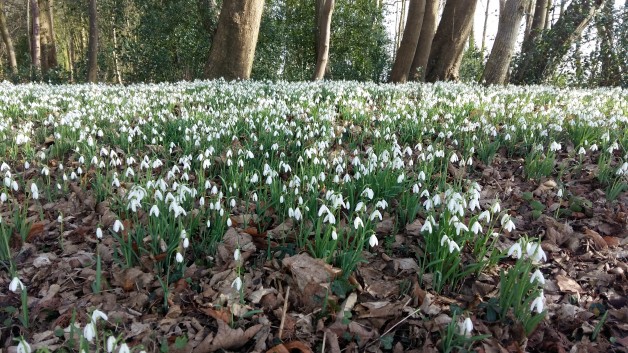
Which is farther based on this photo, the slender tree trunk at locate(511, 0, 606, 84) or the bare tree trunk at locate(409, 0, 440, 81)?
the bare tree trunk at locate(409, 0, 440, 81)

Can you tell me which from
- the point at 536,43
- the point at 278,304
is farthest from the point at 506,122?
the point at 536,43

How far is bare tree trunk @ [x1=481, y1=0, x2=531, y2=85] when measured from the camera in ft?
30.9

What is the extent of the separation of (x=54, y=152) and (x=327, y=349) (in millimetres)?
3628

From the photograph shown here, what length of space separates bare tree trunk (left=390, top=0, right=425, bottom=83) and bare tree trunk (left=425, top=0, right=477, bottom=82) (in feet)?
1.91

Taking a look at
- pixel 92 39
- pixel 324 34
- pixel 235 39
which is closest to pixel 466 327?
pixel 235 39

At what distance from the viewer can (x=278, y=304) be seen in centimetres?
220

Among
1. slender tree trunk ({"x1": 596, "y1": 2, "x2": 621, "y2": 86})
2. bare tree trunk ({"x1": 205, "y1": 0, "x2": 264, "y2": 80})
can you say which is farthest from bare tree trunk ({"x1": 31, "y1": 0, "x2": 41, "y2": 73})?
slender tree trunk ({"x1": 596, "y1": 2, "x2": 621, "y2": 86})

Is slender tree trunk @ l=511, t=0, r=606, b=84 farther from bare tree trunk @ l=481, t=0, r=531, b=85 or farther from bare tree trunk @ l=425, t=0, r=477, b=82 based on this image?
bare tree trunk @ l=481, t=0, r=531, b=85

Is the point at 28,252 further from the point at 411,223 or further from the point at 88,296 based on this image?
the point at 411,223

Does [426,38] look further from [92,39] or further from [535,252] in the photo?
[535,252]

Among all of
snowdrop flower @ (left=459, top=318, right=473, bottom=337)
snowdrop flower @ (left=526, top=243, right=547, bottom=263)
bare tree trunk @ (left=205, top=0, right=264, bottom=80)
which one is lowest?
snowdrop flower @ (left=459, top=318, right=473, bottom=337)

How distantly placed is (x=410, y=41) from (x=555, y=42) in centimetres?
400

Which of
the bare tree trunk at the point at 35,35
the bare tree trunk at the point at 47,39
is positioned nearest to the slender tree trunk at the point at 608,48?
the bare tree trunk at the point at 35,35

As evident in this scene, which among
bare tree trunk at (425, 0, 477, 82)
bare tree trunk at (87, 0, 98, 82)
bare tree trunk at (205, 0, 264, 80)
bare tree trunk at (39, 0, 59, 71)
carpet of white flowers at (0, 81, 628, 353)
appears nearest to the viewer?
carpet of white flowers at (0, 81, 628, 353)
